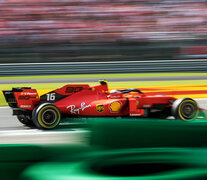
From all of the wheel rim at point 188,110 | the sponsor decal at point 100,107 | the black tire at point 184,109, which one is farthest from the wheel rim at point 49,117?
the wheel rim at point 188,110

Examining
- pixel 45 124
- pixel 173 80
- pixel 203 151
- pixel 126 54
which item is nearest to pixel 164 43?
pixel 126 54

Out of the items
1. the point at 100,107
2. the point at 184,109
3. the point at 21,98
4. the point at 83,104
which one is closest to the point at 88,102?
the point at 83,104

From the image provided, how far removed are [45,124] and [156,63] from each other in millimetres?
9035

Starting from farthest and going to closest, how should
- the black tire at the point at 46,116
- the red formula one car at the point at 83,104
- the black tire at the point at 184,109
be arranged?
1. the black tire at the point at 184,109
2. the red formula one car at the point at 83,104
3. the black tire at the point at 46,116

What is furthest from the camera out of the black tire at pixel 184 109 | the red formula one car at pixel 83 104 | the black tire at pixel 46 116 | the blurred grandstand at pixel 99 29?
the blurred grandstand at pixel 99 29

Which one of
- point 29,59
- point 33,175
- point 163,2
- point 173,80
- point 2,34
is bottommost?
point 33,175

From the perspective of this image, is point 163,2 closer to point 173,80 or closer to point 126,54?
point 126,54

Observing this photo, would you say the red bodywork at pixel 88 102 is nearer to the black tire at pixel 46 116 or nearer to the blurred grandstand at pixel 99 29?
the black tire at pixel 46 116

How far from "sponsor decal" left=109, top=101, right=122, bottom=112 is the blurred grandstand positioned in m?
9.46

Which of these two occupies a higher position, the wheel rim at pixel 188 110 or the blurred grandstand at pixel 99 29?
the blurred grandstand at pixel 99 29

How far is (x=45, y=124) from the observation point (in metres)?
6.34

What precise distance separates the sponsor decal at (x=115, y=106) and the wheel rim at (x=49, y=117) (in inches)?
38.2

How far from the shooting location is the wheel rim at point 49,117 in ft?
20.8

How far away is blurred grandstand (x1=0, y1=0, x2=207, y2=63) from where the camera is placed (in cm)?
1633
